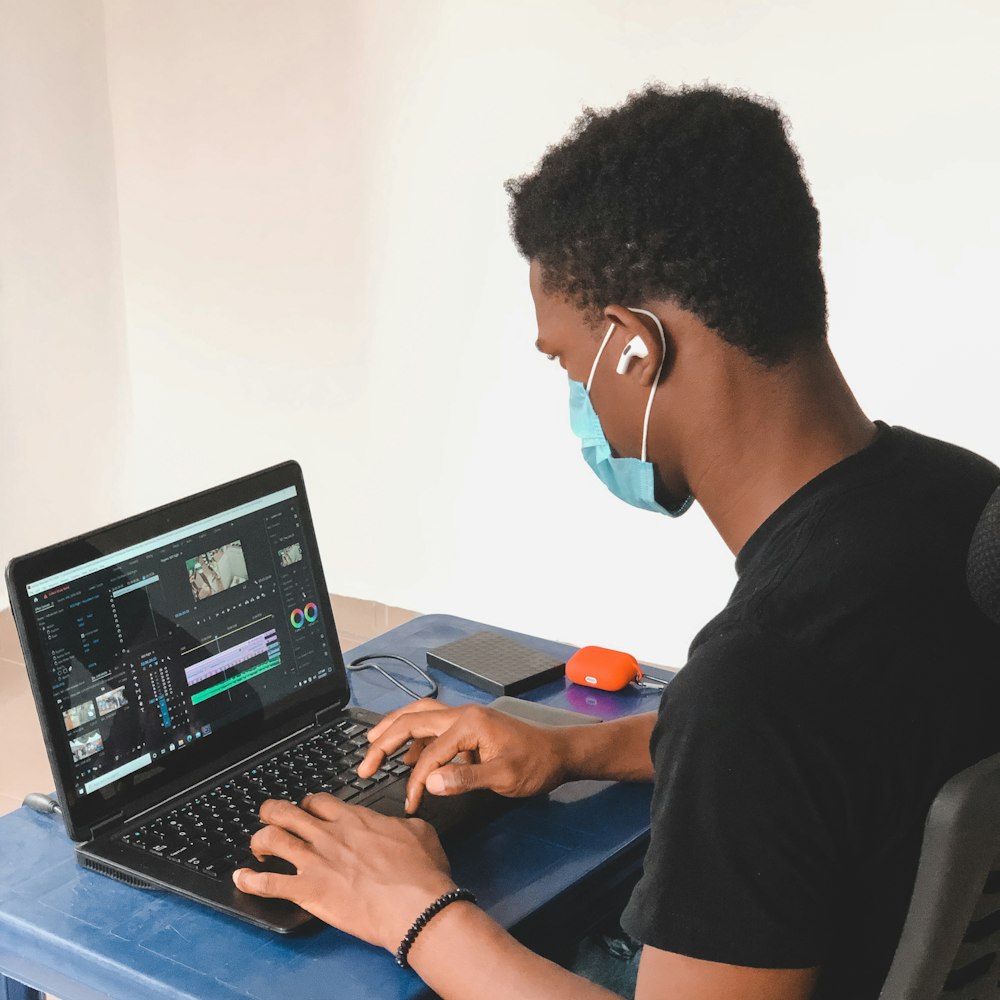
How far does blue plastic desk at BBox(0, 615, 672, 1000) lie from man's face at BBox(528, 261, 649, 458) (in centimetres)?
36

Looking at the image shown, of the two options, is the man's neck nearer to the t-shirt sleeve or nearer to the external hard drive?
the t-shirt sleeve

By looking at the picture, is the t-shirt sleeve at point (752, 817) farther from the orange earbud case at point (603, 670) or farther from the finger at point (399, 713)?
the orange earbud case at point (603, 670)

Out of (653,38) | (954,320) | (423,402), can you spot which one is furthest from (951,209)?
(423,402)

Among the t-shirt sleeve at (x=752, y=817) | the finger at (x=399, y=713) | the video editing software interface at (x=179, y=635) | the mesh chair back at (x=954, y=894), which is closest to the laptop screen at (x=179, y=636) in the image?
the video editing software interface at (x=179, y=635)

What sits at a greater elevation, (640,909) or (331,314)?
(331,314)

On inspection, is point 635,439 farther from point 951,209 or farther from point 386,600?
point 386,600

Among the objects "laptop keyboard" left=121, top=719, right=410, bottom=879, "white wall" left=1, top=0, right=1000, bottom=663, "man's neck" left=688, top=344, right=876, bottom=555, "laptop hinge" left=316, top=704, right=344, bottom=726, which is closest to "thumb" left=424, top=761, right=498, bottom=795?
"laptop keyboard" left=121, top=719, right=410, bottom=879

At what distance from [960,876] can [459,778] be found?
47cm

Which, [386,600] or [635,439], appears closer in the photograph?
[635,439]

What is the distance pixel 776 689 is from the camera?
793 millimetres

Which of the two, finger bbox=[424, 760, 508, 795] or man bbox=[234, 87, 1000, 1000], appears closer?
man bbox=[234, 87, 1000, 1000]

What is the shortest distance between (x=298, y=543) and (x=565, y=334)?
0.43 meters

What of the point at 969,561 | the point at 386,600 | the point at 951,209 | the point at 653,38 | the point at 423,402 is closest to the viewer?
the point at 969,561

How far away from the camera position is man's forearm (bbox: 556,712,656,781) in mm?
1193
